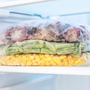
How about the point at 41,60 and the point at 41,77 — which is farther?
the point at 41,77

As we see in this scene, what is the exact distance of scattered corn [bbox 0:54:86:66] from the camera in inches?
18.5

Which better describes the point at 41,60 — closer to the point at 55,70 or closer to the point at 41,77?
the point at 55,70

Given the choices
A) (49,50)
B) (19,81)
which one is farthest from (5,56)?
(19,81)

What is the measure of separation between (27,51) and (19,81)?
34 centimetres

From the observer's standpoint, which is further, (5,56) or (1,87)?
(1,87)

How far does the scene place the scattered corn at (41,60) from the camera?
1.54 ft

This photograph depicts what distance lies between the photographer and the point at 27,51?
20.2 inches

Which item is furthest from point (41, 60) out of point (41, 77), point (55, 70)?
point (41, 77)

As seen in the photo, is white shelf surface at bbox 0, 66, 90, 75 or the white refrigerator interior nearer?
white shelf surface at bbox 0, 66, 90, 75

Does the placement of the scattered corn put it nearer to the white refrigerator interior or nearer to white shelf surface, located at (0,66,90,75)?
white shelf surface, located at (0,66,90,75)

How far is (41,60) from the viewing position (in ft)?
1.62

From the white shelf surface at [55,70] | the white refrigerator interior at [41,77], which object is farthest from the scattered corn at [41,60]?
the white refrigerator interior at [41,77]

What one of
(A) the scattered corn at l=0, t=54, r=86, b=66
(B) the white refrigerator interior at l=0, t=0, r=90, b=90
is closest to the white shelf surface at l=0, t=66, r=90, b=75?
(A) the scattered corn at l=0, t=54, r=86, b=66

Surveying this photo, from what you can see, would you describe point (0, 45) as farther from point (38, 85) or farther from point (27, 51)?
point (38, 85)
